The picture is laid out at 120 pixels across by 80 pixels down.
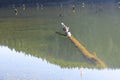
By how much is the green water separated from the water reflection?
1392 millimetres

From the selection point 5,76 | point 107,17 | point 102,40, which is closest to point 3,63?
point 5,76

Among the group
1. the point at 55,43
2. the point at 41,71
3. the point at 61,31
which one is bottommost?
the point at 61,31

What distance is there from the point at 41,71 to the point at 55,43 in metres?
12.1

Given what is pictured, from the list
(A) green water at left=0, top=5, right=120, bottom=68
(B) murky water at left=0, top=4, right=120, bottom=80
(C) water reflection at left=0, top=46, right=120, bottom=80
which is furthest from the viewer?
(A) green water at left=0, top=5, right=120, bottom=68

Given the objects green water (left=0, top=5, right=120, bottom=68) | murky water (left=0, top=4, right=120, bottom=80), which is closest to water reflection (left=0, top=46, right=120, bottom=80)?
murky water (left=0, top=4, right=120, bottom=80)

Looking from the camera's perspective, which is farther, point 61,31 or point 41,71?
point 61,31

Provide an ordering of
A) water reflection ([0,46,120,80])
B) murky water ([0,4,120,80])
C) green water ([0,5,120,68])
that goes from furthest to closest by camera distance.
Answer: green water ([0,5,120,68]) → murky water ([0,4,120,80]) → water reflection ([0,46,120,80])

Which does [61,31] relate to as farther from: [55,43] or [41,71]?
[41,71]

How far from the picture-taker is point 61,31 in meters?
53.8

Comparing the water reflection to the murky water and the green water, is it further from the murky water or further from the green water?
the green water

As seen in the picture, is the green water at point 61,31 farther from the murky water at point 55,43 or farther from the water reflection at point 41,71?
the water reflection at point 41,71

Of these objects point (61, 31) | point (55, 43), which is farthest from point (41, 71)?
point (61, 31)

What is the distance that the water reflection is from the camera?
3269 cm

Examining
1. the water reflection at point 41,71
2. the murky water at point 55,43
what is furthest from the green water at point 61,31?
the water reflection at point 41,71
